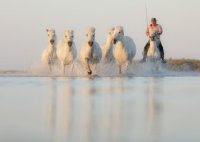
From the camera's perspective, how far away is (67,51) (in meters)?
25.4

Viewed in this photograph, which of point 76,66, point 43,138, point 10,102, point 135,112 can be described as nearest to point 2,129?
point 43,138

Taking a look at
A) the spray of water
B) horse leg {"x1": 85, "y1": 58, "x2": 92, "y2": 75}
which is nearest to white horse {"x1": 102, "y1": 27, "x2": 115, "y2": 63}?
the spray of water

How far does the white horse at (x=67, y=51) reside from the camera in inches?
997

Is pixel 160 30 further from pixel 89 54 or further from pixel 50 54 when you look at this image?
pixel 50 54

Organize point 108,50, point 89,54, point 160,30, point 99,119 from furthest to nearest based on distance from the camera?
point 108,50
point 160,30
point 89,54
point 99,119

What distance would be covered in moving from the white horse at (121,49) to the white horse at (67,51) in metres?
1.75

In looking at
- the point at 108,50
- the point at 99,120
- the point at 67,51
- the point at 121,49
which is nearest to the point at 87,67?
the point at 67,51

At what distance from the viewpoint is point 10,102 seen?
9.32 meters

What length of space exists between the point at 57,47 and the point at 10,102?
1820 cm

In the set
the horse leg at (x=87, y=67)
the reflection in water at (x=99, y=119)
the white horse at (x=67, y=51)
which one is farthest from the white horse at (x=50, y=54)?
the reflection in water at (x=99, y=119)

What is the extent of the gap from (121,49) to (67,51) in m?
2.21

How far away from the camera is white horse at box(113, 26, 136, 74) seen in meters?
25.2

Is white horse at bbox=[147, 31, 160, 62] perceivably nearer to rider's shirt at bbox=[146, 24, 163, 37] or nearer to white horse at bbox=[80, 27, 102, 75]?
rider's shirt at bbox=[146, 24, 163, 37]

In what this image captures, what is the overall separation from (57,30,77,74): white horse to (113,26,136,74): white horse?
68.9 inches
